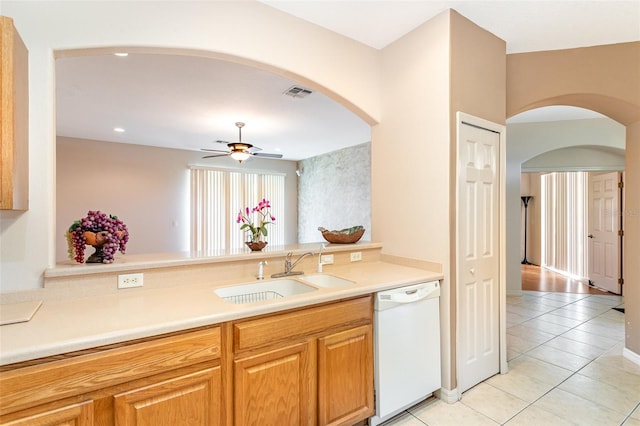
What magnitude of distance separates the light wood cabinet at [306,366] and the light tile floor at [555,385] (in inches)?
18.9

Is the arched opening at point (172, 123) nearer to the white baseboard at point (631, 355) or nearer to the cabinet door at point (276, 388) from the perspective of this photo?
the cabinet door at point (276, 388)

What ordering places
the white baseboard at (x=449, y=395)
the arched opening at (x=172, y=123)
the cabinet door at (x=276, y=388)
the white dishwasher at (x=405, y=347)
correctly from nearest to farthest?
1. the cabinet door at (x=276, y=388)
2. the white dishwasher at (x=405, y=347)
3. the white baseboard at (x=449, y=395)
4. the arched opening at (x=172, y=123)

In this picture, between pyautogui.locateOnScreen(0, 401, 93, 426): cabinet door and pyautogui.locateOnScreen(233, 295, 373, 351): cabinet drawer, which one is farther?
pyautogui.locateOnScreen(233, 295, 373, 351): cabinet drawer

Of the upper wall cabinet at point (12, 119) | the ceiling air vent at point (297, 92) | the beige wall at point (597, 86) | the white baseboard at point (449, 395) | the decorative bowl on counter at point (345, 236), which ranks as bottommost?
the white baseboard at point (449, 395)

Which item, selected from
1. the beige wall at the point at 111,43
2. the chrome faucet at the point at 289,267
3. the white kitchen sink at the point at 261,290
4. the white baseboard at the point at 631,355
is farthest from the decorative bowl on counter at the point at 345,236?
the white baseboard at the point at 631,355

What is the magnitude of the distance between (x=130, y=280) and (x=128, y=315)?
0.46 meters

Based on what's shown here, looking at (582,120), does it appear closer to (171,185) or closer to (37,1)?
(37,1)

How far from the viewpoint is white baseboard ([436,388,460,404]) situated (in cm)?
220

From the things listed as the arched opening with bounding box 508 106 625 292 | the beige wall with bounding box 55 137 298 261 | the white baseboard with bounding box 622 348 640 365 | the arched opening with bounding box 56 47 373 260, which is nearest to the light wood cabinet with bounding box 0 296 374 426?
the arched opening with bounding box 56 47 373 260

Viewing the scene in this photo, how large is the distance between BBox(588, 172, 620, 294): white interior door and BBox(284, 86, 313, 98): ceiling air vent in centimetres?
540

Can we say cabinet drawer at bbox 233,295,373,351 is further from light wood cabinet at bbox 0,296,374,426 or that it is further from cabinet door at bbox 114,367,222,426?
cabinet door at bbox 114,367,222,426

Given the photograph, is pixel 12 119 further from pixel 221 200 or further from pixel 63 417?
pixel 221 200

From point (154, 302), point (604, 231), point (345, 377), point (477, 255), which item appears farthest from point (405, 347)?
point (604, 231)

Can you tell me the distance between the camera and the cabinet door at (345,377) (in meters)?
1.72
